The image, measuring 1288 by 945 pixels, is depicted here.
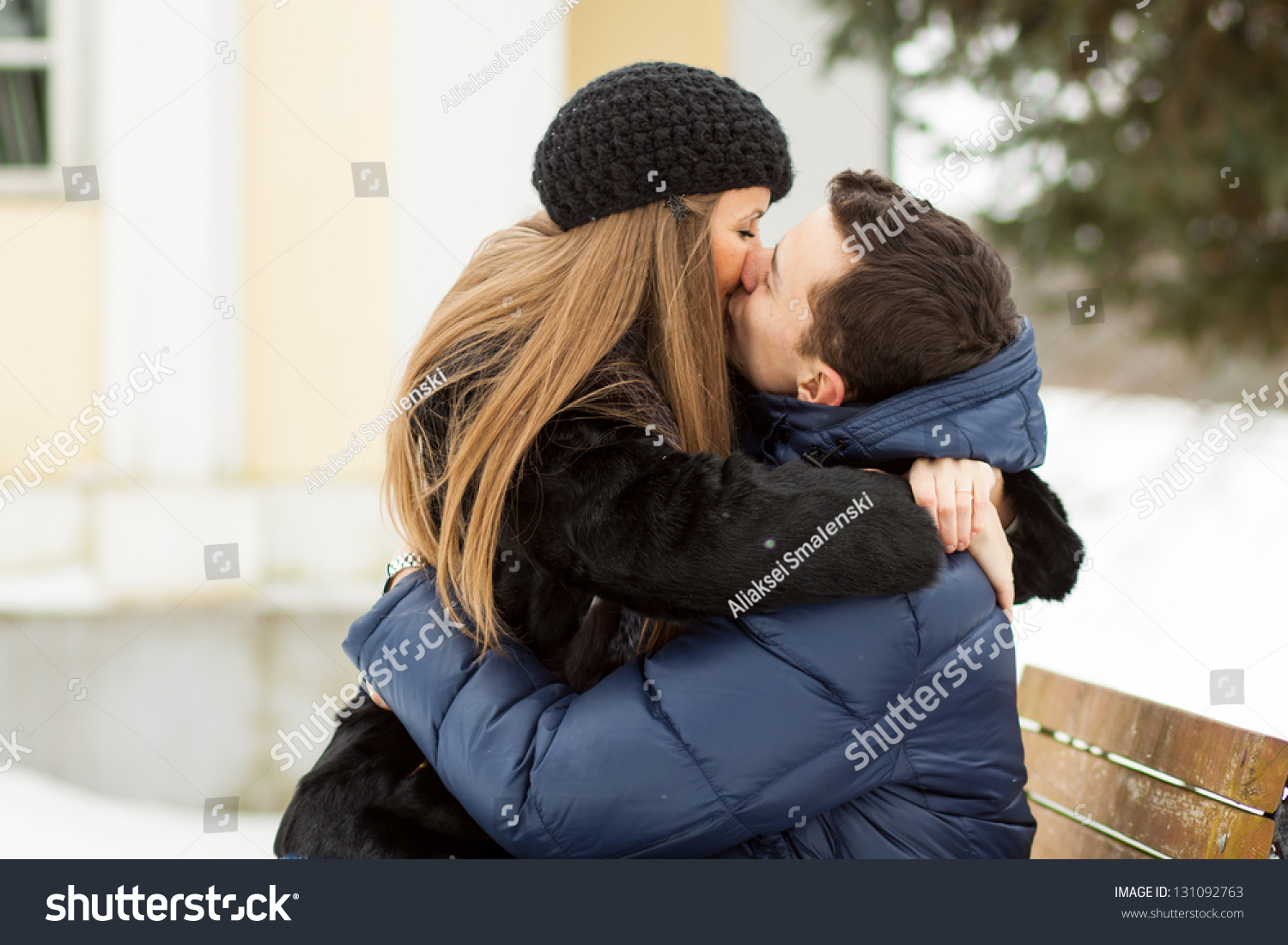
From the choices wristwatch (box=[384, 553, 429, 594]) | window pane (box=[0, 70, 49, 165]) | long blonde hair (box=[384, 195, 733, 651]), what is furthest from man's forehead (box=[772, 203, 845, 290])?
window pane (box=[0, 70, 49, 165])

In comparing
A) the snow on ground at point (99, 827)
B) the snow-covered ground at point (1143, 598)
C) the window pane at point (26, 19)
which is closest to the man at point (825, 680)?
the snow-covered ground at point (1143, 598)

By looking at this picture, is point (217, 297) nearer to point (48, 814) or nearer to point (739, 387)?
point (48, 814)

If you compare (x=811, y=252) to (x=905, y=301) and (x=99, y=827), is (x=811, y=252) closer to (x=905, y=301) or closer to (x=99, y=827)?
(x=905, y=301)

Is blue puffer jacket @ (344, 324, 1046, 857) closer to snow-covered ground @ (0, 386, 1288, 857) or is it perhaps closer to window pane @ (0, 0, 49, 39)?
snow-covered ground @ (0, 386, 1288, 857)

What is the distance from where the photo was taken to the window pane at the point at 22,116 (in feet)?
12.1

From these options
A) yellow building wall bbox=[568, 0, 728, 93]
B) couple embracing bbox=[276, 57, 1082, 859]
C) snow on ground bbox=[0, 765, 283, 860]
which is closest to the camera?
couple embracing bbox=[276, 57, 1082, 859]

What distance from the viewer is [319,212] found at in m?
3.72

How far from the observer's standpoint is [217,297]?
3652 millimetres

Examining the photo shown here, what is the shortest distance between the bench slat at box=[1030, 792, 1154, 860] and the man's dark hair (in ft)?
2.66

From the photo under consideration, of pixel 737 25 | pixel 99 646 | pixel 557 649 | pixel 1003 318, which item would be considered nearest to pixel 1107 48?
pixel 737 25

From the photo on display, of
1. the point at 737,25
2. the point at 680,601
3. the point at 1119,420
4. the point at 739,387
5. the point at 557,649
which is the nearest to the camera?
the point at 680,601

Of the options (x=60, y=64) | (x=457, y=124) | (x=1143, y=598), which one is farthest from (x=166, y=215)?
(x=1143, y=598)

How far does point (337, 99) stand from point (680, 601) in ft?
10.1

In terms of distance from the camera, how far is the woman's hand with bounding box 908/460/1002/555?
1.30 m
